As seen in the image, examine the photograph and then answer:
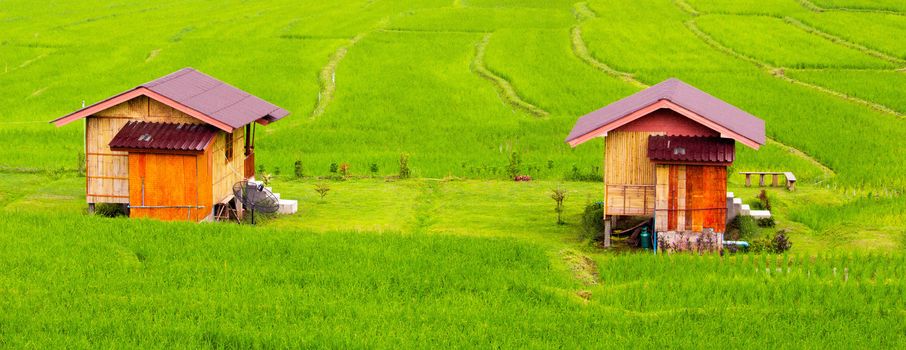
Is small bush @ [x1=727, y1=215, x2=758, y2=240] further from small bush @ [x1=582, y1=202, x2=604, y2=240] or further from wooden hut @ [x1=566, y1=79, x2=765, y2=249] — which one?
small bush @ [x1=582, y1=202, x2=604, y2=240]

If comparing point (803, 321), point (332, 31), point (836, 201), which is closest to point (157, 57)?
point (332, 31)

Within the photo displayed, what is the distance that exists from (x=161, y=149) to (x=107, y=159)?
5.55 feet

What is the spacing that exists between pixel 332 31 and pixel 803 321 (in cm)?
3831

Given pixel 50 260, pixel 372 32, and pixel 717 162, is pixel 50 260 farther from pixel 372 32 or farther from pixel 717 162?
pixel 372 32

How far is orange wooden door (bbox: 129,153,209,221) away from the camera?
951 inches

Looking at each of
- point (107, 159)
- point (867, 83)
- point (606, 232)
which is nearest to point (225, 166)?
point (107, 159)

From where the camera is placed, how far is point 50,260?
19.5m

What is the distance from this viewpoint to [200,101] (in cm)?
2500

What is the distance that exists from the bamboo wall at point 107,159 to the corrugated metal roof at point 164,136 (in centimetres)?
39

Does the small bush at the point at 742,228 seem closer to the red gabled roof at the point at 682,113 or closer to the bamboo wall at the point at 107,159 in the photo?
the red gabled roof at the point at 682,113

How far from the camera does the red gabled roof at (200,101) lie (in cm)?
2422

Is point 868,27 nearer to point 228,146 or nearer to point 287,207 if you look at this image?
point 287,207

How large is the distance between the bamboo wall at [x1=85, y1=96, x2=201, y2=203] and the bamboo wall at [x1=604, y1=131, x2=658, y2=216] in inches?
347

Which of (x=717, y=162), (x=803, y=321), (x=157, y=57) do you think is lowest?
(x=803, y=321)
